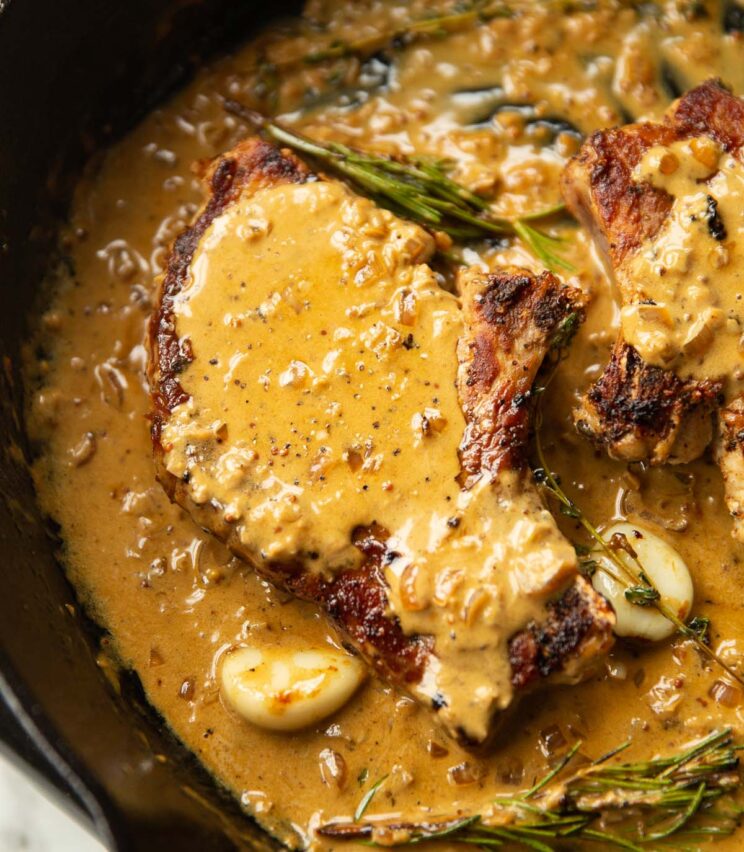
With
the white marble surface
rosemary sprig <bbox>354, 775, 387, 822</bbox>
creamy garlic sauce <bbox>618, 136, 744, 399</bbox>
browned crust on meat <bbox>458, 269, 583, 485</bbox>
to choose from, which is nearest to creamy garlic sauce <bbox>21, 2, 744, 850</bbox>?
rosemary sprig <bbox>354, 775, 387, 822</bbox>

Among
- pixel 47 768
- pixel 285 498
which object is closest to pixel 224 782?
pixel 47 768

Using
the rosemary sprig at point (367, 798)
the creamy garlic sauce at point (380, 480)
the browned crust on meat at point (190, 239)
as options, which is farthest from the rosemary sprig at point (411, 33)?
the rosemary sprig at point (367, 798)

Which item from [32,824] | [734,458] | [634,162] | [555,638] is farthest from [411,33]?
[32,824]

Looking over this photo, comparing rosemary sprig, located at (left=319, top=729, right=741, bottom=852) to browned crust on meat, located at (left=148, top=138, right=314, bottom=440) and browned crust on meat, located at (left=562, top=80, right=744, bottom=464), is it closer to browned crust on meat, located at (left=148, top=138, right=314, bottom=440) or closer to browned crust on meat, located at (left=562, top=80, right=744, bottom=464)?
browned crust on meat, located at (left=562, top=80, right=744, bottom=464)

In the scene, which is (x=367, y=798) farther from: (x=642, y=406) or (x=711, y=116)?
(x=711, y=116)

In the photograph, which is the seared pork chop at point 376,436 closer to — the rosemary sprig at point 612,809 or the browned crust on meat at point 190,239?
the browned crust on meat at point 190,239

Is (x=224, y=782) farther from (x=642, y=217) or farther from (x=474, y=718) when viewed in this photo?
(x=642, y=217)

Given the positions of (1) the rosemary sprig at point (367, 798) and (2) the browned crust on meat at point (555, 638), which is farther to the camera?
(1) the rosemary sprig at point (367, 798)
